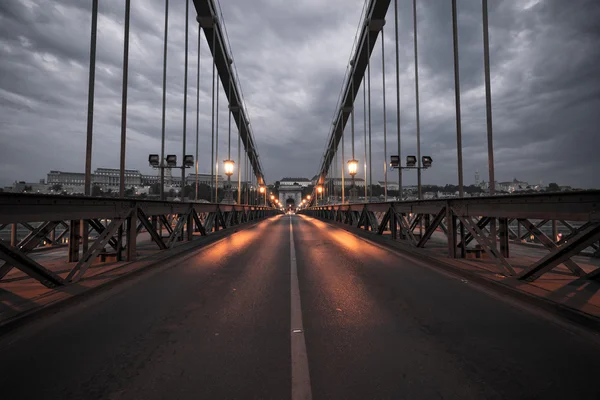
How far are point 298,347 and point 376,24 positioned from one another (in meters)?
28.3

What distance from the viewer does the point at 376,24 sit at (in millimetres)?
24922

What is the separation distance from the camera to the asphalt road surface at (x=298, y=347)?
2283mm

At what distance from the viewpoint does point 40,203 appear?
4531mm

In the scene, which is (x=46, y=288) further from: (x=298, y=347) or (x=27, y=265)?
(x=298, y=347)

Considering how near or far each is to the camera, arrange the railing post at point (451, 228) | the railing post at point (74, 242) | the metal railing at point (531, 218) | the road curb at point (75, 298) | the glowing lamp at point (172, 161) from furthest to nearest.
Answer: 1. the glowing lamp at point (172, 161)
2. the railing post at point (451, 228)
3. the railing post at point (74, 242)
4. the metal railing at point (531, 218)
5. the road curb at point (75, 298)

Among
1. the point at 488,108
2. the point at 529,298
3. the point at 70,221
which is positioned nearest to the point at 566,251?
the point at 529,298

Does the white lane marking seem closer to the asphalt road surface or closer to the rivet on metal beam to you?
the asphalt road surface

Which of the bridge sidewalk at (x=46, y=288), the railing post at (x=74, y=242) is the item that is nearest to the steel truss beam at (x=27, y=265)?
the bridge sidewalk at (x=46, y=288)

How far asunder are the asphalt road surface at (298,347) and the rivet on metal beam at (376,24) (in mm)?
25921

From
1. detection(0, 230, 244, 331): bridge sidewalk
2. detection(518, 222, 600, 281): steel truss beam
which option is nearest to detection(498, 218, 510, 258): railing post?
detection(518, 222, 600, 281): steel truss beam

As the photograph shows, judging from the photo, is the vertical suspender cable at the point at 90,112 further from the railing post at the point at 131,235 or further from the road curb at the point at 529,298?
the road curb at the point at 529,298

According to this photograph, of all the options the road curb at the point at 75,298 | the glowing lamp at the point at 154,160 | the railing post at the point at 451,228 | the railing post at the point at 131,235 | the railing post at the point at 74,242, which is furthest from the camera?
the glowing lamp at the point at 154,160

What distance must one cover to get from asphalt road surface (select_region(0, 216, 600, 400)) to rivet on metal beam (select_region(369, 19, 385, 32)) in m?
25.9

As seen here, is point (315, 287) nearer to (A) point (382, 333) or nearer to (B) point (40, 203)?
(A) point (382, 333)
